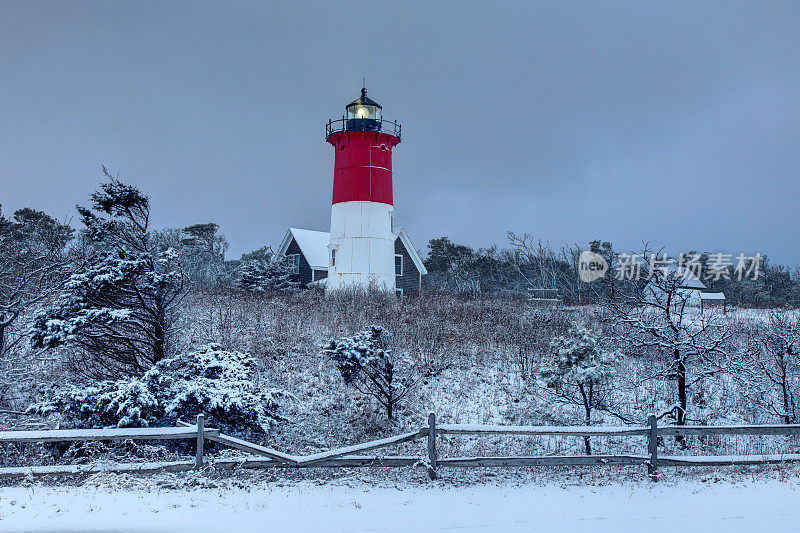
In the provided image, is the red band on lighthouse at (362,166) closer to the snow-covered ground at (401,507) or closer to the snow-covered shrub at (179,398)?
the snow-covered shrub at (179,398)

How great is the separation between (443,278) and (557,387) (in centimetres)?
4377

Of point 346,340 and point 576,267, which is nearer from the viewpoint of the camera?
point 346,340

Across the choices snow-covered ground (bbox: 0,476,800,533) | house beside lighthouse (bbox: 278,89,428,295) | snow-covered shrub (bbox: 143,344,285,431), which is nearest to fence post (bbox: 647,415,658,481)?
snow-covered ground (bbox: 0,476,800,533)

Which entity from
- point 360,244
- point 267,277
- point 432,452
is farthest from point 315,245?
point 432,452

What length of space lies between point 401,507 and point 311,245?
2911 cm

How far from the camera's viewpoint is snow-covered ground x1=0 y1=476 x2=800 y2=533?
823cm

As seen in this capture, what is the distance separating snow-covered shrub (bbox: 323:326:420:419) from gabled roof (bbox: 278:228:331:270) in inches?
781

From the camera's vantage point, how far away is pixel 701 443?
47.7 ft

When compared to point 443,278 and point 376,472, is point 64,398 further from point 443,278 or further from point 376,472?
point 443,278

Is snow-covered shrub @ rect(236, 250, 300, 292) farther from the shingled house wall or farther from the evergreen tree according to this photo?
the evergreen tree

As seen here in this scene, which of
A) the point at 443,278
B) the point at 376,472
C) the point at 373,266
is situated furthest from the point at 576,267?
the point at 376,472

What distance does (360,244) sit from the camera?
28.8 m

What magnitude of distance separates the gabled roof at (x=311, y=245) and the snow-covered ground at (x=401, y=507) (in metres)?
26.2

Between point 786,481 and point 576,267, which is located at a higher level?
point 576,267
